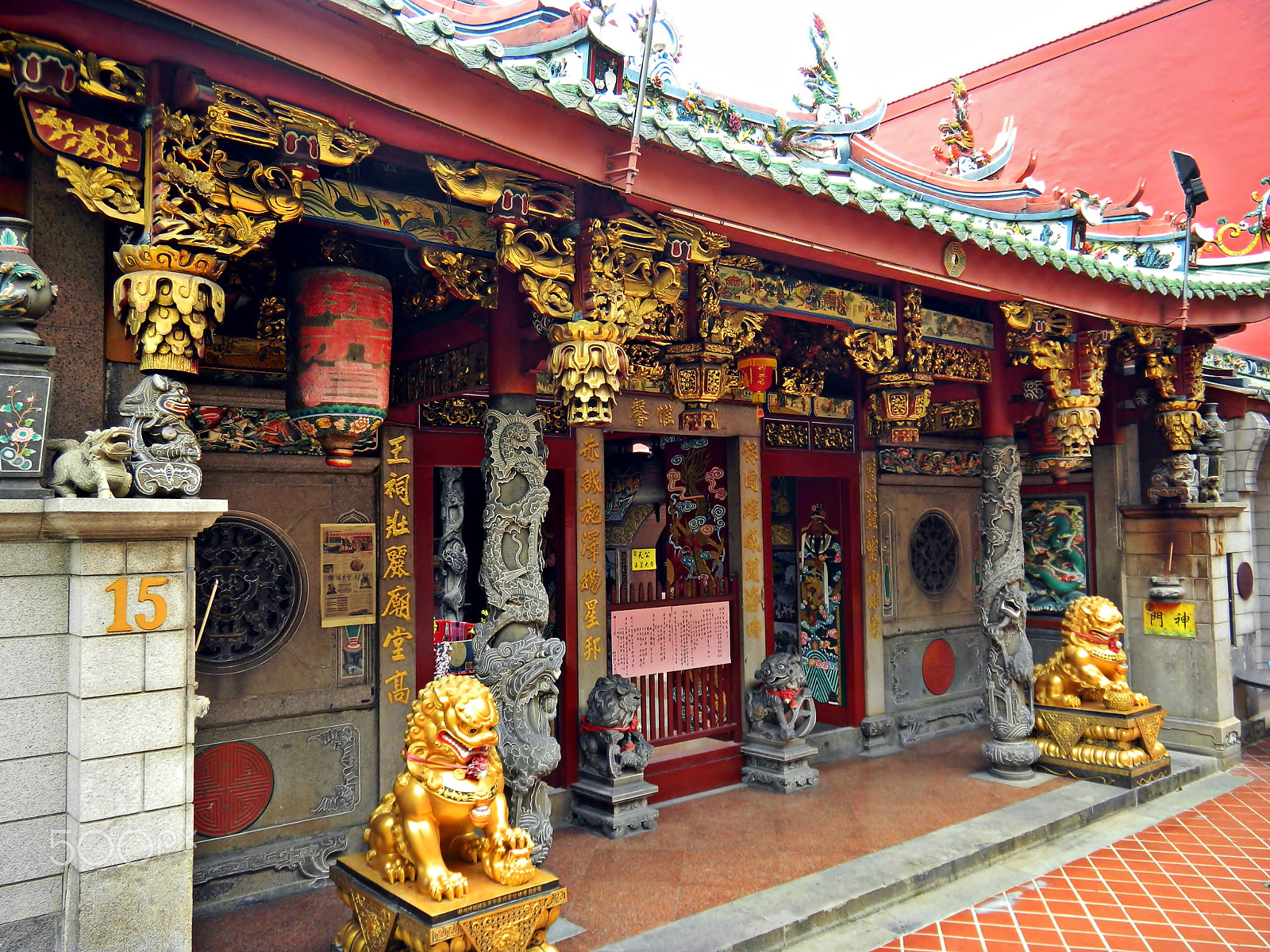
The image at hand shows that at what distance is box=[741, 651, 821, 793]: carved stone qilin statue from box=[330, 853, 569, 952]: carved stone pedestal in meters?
3.92

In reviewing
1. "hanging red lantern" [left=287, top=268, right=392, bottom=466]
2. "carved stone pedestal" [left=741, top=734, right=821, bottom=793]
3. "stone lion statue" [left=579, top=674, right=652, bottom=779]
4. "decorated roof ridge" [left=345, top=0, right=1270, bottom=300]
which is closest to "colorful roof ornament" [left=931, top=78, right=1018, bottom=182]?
"decorated roof ridge" [left=345, top=0, right=1270, bottom=300]

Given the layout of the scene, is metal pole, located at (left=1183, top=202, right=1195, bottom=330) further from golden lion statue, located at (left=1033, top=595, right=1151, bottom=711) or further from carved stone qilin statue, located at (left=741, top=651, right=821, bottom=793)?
carved stone qilin statue, located at (left=741, top=651, right=821, bottom=793)

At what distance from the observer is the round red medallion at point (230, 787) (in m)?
5.18

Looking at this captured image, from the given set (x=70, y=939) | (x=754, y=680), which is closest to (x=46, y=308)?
(x=70, y=939)

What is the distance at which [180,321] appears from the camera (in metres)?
3.28

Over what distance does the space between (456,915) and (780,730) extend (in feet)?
14.5

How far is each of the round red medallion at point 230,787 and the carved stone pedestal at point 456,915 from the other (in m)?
1.50

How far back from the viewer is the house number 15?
10.4 feet

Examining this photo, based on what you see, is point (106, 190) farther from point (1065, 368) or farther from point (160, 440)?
point (1065, 368)

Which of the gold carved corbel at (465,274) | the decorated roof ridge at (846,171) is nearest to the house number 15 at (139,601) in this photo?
the gold carved corbel at (465,274)

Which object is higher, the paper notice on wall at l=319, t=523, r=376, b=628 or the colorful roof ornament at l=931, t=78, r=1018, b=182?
the colorful roof ornament at l=931, t=78, r=1018, b=182

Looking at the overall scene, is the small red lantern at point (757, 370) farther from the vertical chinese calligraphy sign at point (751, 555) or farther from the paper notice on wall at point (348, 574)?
the paper notice on wall at point (348, 574)

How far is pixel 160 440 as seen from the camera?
329 centimetres

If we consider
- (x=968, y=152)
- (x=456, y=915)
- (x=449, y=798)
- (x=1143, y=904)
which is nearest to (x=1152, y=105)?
(x=968, y=152)
